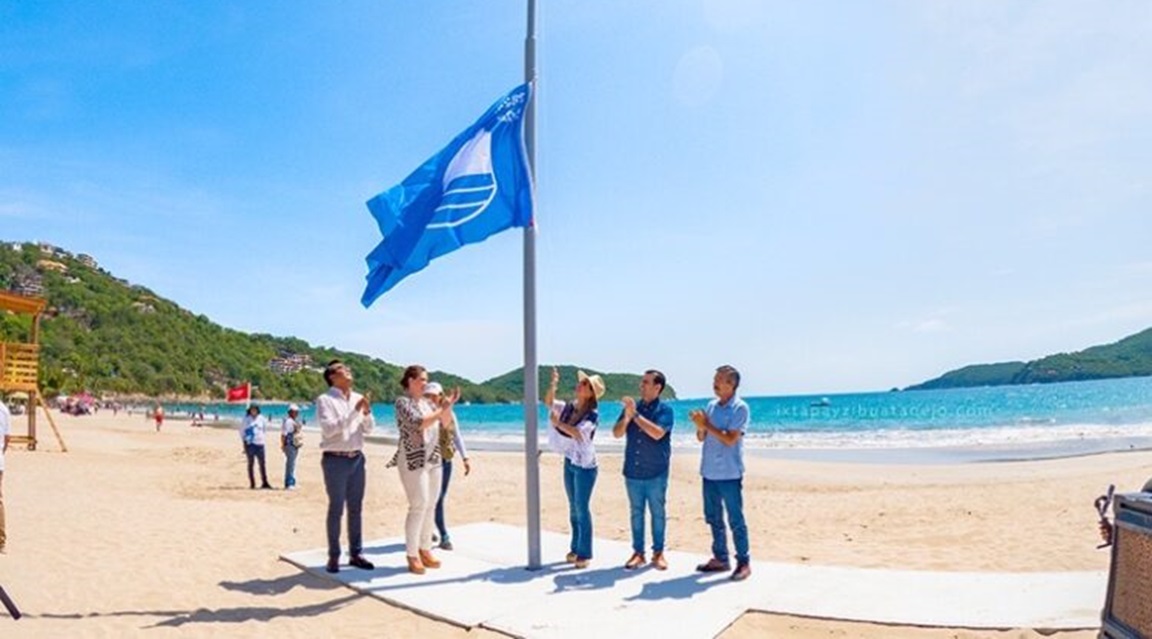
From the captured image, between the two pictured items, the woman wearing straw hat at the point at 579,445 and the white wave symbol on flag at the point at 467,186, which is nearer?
the white wave symbol on flag at the point at 467,186

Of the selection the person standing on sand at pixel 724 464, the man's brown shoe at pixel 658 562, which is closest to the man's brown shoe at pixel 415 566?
the man's brown shoe at pixel 658 562

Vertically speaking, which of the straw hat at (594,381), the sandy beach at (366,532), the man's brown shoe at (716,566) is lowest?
the sandy beach at (366,532)

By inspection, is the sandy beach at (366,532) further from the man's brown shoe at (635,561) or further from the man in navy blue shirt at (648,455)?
the man in navy blue shirt at (648,455)

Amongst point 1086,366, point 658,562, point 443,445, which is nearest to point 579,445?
point 658,562

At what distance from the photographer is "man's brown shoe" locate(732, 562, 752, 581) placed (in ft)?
21.0

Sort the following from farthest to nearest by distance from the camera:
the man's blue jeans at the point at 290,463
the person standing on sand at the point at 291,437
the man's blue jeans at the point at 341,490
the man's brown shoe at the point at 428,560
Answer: the man's blue jeans at the point at 290,463, the person standing on sand at the point at 291,437, the man's brown shoe at the point at 428,560, the man's blue jeans at the point at 341,490

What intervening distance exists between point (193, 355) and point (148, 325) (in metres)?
7.91

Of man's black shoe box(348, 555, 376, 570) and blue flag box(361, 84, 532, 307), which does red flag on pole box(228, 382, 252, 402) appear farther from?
blue flag box(361, 84, 532, 307)

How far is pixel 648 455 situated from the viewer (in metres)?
6.69

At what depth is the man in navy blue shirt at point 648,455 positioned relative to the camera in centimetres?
668

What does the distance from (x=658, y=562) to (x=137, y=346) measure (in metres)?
126

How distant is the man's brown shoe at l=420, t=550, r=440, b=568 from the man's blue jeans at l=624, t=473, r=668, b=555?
1.81 meters

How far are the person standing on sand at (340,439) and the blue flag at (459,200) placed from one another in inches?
30.6

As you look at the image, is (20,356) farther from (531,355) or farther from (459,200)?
(531,355)
